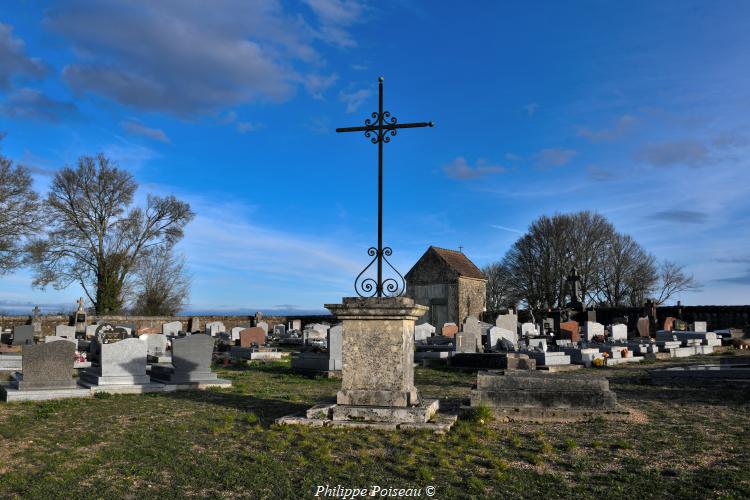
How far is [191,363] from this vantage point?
38.2 feet

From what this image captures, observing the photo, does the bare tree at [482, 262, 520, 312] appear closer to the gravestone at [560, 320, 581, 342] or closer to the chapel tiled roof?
the chapel tiled roof

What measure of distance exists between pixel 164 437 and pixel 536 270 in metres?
42.8

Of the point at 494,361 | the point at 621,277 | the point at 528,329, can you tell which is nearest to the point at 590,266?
the point at 621,277

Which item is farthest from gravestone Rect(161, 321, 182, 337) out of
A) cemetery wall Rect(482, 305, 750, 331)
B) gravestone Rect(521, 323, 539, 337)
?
cemetery wall Rect(482, 305, 750, 331)

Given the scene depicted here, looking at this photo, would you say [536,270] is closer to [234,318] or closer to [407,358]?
[234,318]

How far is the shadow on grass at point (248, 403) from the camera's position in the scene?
793cm

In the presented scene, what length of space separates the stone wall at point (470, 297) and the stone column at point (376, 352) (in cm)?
2972

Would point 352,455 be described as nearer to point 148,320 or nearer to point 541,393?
point 541,393

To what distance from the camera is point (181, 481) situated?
15.6ft

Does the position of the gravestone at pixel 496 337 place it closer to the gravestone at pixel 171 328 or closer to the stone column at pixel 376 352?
the stone column at pixel 376 352

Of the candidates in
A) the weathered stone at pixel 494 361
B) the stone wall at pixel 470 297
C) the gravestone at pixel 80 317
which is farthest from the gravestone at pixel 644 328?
the gravestone at pixel 80 317

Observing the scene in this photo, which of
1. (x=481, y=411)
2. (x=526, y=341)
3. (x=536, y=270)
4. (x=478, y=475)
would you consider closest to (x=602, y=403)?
(x=481, y=411)

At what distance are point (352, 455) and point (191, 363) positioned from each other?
708cm

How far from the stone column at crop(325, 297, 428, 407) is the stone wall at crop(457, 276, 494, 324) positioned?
1170 inches
